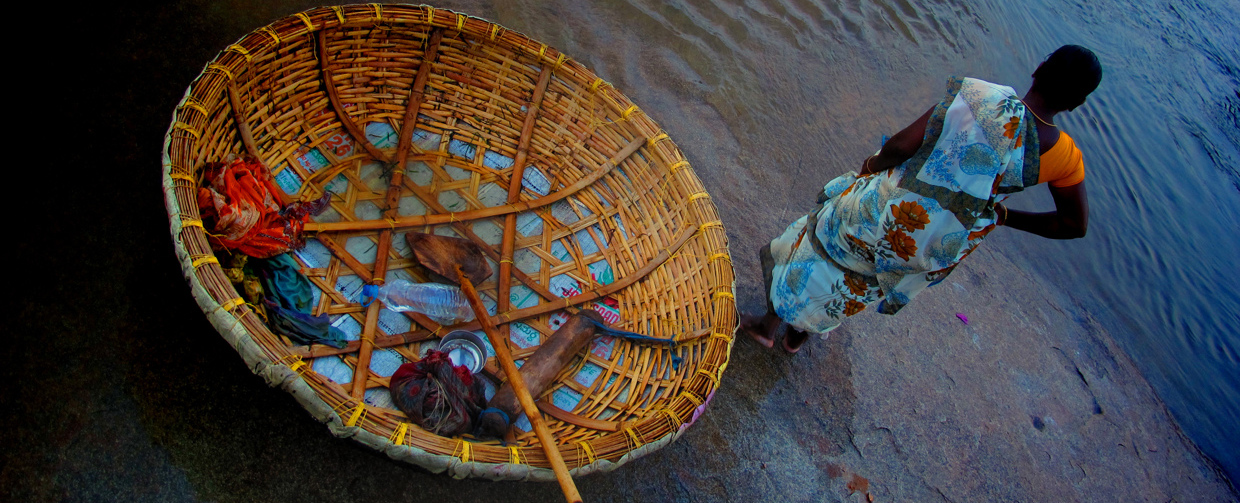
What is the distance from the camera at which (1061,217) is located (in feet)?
5.70

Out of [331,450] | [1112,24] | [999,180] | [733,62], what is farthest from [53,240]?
[1112,24]

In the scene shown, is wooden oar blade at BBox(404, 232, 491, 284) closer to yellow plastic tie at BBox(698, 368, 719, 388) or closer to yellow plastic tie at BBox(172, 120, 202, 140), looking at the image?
yellow plastic tie at BBox(172, 120, 202, 140)

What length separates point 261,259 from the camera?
80.5 inches

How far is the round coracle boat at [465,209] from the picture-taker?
1886mm

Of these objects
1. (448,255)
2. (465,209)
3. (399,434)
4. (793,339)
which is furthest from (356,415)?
(793,339)

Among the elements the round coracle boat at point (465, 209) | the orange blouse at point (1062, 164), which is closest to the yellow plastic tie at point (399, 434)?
the round coracle boat at point (465, 209)

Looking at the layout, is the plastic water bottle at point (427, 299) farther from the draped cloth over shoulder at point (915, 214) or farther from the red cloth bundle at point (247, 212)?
the draped cloth over shoulder at point (915, 214)

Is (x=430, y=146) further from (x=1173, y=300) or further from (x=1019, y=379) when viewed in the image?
(x=1173, y=300)

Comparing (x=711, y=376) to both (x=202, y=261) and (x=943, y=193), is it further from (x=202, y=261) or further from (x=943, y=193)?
(x=202, y=261)

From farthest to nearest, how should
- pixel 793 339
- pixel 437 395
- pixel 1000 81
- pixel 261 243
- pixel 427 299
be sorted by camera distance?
pixel 1000 81, pixel 793 339, pixel 427 299, pixel 261 243, pixel 437 395

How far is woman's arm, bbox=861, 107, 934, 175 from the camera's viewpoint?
168cm

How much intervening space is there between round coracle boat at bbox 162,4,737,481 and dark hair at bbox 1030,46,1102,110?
107cm

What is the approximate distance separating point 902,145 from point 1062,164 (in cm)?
38

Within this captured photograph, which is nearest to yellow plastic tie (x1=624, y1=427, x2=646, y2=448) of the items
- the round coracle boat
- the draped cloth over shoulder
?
the round coracle boat
